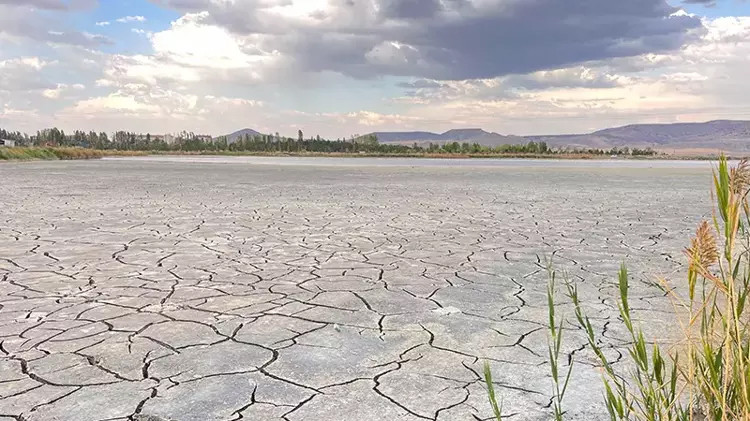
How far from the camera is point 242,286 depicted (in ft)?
13.1

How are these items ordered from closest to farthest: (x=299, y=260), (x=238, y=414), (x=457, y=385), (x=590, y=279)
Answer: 1. (x=238, y=414)
2. (x=457, y=385)
3. (x=590, y=279)
4. (x=299, y=260)

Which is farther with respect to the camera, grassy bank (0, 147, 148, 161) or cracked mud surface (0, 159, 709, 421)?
grassy bank (0, 147, 148, 161)

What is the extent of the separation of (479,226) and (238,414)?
17.7 ft

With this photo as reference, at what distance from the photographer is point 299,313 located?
3391mm

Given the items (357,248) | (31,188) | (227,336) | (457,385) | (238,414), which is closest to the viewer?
(238,414)

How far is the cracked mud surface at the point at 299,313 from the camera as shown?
2260mm

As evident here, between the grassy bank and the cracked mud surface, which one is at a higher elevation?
the grassy bank

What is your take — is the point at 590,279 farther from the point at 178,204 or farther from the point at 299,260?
the point at 178,204

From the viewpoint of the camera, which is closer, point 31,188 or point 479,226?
point 479,226

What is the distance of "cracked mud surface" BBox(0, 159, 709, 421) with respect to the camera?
226 cm

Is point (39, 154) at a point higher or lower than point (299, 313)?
higher

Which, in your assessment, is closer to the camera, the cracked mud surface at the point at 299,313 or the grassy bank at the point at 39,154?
the cracked mud surface at the point at 299,313

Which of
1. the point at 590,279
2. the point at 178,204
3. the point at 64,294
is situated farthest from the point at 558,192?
the point at 64,294

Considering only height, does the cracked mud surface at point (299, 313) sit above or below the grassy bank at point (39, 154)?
below
